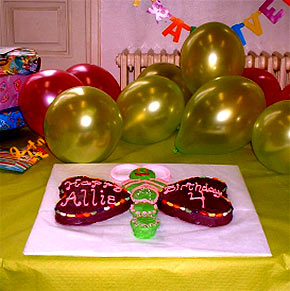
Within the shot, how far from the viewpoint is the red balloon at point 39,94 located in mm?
1435

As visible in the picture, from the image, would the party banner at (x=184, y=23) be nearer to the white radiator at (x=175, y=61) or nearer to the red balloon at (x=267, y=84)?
the white radiator at (x=175, y=61)

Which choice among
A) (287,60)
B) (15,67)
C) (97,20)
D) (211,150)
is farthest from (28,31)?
(211,150)

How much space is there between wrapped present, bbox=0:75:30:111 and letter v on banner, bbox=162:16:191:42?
1.27m

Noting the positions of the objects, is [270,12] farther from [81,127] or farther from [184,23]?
[81,127]

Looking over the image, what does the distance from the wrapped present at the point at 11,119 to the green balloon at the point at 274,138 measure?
78cm

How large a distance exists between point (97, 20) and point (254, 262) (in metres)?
2.14

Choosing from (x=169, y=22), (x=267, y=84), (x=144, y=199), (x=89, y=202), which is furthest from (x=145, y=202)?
(x=169, y=22)

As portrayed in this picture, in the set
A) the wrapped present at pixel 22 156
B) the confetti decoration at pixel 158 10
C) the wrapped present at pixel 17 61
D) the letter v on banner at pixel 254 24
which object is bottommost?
the wrapped present at pixel 22 156

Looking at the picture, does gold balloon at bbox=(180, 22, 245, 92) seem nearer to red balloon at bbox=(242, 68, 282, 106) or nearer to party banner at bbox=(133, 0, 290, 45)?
red balloon at bbox=(242, 68, 282, 106)

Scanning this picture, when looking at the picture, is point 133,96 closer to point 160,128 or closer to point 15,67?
point 160,128

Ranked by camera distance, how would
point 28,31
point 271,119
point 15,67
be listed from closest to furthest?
point 271,119 < point 15,67 < point 28,31

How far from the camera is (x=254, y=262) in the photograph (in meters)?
0.81

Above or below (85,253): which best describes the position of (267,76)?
above

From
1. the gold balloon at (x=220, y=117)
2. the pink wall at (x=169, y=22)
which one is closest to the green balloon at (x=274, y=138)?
the gold balloon at (x=220, y=117)
